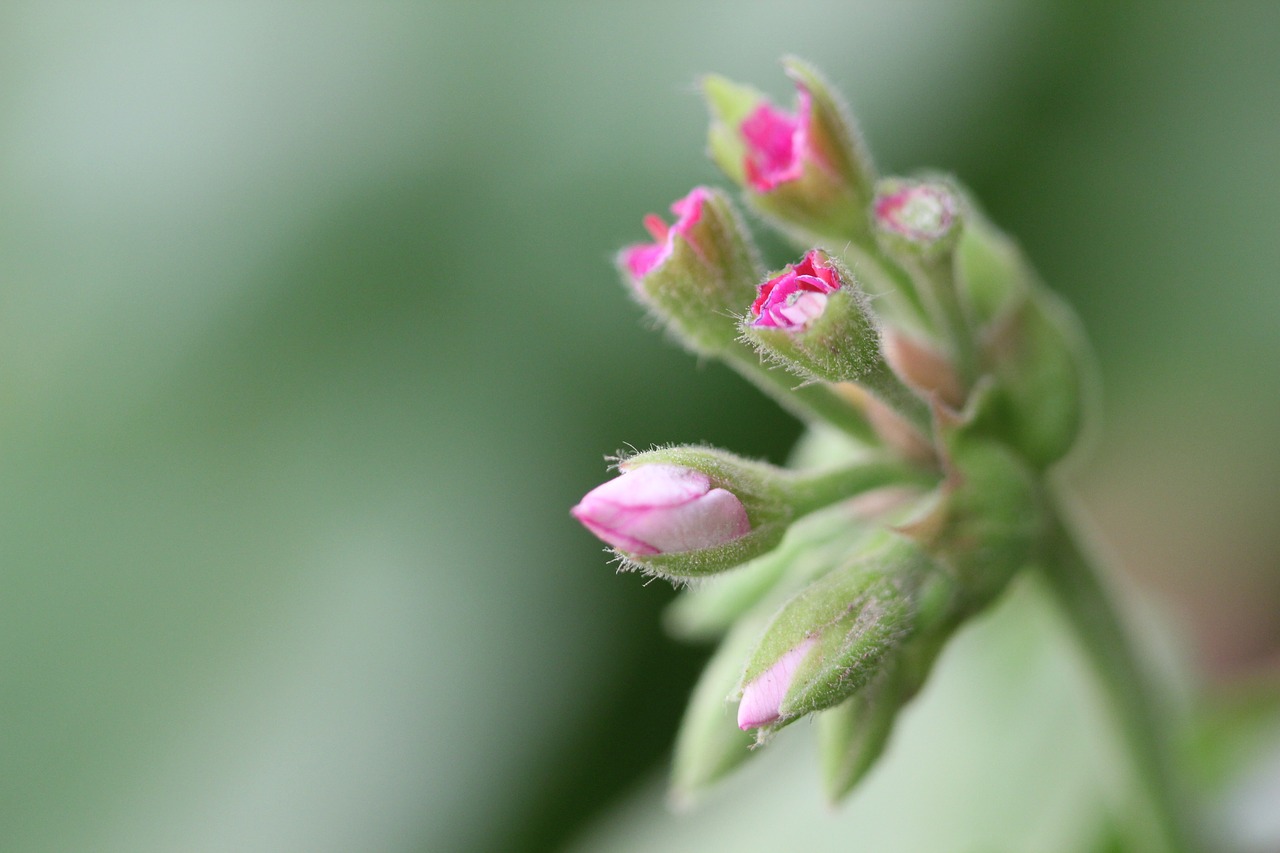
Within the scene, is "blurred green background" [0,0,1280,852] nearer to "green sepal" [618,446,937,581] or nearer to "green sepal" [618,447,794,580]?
"green sepal" [618,446,937,581]

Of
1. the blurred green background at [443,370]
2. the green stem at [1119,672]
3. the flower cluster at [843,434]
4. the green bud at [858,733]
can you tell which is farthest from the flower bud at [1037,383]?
the blurred green background at [443,370]

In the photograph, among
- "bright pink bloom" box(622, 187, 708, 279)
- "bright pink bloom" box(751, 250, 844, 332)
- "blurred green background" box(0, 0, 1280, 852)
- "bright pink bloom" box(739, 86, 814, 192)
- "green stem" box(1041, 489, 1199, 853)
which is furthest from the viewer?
"blurred green background" box(0, 0, 1280, 852)

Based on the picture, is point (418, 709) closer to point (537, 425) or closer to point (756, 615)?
point (537, 425)

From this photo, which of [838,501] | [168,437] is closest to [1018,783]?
[838,501]

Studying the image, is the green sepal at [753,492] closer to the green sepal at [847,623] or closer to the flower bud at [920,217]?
the green sepal at [847,623]

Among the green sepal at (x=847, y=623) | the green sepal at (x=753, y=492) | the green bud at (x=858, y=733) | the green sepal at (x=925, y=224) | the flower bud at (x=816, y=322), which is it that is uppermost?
the flower bud at (x=816, y=322)

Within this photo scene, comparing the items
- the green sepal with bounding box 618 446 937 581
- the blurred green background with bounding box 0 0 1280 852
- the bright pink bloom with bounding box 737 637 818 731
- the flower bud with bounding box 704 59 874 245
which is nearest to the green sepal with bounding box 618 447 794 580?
A: the green sepal with bounding box 618 446 937 581

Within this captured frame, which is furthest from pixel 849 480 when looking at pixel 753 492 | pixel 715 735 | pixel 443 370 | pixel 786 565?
pixel 443 370
